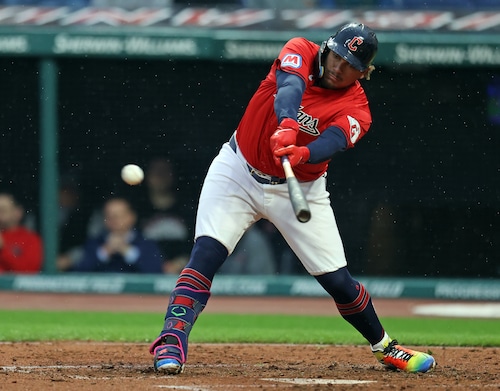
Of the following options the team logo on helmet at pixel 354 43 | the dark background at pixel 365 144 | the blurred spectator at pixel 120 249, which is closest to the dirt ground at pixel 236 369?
the team logo on helmet at pixel 354 43

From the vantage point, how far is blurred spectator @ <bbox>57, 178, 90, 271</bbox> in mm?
10172

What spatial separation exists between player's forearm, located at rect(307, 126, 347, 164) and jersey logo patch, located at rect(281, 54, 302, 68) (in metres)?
0.33

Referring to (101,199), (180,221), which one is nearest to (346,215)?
(180,221)

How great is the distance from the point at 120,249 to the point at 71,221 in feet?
2.34

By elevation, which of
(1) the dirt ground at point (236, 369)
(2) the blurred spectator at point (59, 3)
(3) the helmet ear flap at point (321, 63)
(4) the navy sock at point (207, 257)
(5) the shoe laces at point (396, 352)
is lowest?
(1) the dirt ground at point (236, 369)

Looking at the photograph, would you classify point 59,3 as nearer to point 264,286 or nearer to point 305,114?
point 264,286

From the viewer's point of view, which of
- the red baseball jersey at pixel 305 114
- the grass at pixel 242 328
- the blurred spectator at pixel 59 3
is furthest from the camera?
the blurred spectator at pixel 59 3

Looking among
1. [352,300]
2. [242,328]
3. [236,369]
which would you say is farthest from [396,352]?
[242,328]

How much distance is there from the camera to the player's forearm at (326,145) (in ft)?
15.0

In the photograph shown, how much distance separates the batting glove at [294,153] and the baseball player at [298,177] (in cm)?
5

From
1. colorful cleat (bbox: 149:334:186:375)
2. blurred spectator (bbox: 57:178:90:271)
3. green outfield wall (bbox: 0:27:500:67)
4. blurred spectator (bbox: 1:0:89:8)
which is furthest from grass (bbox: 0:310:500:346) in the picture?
blurred spectator (bbox: 1:0:89:8)

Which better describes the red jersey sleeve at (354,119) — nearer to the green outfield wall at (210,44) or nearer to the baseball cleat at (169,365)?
the baseball cleat at (169,365)

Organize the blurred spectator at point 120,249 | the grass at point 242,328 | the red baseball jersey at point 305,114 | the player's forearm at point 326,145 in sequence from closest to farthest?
the player's forearm at point 326,145, the red baseball jersey at point 305,114, the grass at point 242,328, the blurred spectator at point 120,249

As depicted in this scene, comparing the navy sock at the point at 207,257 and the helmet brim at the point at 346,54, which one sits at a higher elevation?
the helmet brim at the point at 346,54
